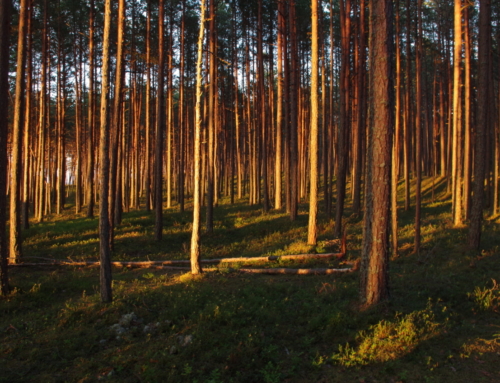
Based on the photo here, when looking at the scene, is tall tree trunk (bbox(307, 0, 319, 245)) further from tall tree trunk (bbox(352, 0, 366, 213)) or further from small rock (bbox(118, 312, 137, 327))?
small rock (bbox(118, 312, 137, 327))

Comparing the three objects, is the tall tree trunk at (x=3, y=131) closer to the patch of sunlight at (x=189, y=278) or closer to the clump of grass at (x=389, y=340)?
the patch of sunlight at (x=189, y=278)

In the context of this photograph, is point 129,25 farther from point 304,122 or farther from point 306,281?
point 306,281

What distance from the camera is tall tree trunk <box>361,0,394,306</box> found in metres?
7.82

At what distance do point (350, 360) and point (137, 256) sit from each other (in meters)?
11.0

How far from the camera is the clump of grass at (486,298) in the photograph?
26.7 feet

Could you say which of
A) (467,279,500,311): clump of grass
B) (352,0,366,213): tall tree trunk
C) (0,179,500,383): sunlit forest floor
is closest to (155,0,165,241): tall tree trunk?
(0,179,500,383): sunlit forest floor

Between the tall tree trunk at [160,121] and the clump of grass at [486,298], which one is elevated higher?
the tall tree trunk at [160,121]

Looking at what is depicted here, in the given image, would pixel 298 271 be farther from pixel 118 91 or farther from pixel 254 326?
pixel 118 91

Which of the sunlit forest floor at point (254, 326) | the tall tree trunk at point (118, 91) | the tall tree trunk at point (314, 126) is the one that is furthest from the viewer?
the tall tree trunk at point (314, 126)

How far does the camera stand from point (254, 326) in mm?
7285

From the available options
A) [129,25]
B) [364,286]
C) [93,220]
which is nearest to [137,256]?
[93,220]

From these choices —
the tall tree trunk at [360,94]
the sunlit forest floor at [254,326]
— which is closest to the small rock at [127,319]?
the sunlit forest floor at [254,326]

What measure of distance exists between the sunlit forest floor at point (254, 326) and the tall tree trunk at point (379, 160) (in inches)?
25.5

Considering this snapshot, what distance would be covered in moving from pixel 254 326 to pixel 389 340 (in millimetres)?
2518
